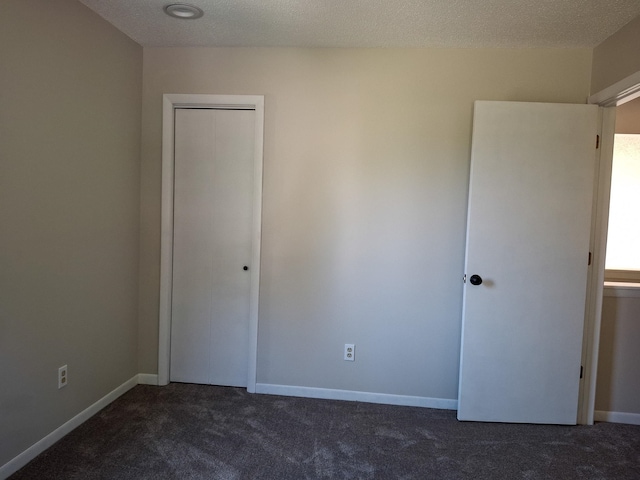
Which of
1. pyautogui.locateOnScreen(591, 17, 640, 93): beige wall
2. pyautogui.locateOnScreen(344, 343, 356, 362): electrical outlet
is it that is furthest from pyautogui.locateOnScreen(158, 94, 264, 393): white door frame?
pyautogui.locateOnScreen(591, 17, 640, 93): beige wall

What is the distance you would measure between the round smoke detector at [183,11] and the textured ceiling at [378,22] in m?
0.04

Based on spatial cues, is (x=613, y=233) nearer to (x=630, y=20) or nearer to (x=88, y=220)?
(x=630, y=20)

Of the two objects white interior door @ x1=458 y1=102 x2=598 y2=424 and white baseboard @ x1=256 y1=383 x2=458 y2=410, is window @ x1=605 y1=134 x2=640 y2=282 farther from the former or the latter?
white baseboard @ x1=256 y1=383 x2=458 y2=410

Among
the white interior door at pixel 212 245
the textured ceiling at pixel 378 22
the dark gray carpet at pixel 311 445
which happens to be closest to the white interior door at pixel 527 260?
the dark gray carpet at pixel 311 445

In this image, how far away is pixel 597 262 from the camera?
2510 mm

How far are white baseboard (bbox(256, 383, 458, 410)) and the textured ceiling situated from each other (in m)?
2.42

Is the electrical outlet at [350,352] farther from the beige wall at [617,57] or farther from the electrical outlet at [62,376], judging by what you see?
the beige wall at [617,57]

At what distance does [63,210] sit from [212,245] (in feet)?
3.25

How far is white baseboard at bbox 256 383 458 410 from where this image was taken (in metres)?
2.71

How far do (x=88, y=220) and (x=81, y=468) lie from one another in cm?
135

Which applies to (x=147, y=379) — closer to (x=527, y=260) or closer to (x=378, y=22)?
(x=527, y=260)

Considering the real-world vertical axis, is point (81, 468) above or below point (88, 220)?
below

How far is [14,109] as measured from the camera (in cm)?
182

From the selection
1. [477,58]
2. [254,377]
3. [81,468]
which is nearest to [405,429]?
[254,377]
